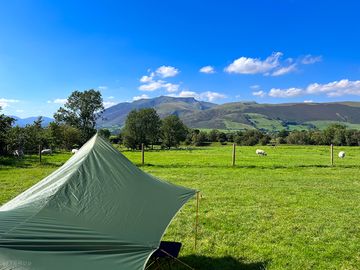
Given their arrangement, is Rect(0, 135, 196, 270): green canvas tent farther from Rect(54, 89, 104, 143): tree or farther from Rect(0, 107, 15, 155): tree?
Rect(54, 89, 104, 143): tree

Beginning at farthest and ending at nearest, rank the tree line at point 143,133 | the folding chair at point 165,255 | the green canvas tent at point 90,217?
the tree line at point 143,133
the folding chair at point 165,255
the green canvas tent at point 90,217

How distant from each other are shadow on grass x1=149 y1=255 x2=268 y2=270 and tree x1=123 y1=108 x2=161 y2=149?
3123 inches

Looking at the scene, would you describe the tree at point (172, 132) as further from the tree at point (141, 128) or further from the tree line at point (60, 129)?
the tree line at point (60, 129)

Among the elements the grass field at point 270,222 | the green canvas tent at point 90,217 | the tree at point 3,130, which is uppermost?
the tree at point 3,130

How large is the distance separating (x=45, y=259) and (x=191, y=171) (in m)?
19.3

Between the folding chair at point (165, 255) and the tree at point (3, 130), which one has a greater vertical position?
the tree at point (3, 130)

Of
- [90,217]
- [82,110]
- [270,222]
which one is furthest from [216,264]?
[82,110]

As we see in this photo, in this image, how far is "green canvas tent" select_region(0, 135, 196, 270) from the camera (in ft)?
14.7

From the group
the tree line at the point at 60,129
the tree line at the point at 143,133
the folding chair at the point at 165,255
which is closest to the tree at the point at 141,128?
the tree line at the point at 143,133

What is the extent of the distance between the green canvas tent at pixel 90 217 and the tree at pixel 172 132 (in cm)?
8604

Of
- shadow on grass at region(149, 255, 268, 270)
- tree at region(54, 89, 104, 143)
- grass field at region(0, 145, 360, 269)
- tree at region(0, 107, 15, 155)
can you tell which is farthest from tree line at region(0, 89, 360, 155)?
shadow on grass at region(149, 255, 268, 270)

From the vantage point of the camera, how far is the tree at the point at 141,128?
86.7 m

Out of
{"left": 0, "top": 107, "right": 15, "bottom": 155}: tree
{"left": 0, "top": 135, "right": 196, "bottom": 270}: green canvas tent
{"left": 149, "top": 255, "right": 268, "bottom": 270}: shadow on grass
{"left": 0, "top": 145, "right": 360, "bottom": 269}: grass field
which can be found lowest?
{"left": 149, "top": 255, "right": 268, "bottom": 270}: shadow on grass

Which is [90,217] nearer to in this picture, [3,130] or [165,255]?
[165,255]
